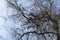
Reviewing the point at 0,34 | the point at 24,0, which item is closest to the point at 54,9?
the point at 24,0

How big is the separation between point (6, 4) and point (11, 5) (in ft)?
0.15

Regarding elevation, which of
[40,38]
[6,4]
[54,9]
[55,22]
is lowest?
[40,38]

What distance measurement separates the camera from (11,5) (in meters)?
1.84

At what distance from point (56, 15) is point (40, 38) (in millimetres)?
259

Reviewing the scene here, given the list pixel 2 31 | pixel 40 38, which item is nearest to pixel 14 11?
pixel 2 31

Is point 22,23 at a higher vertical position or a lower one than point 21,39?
higher

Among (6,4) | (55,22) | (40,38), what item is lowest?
(40,38)

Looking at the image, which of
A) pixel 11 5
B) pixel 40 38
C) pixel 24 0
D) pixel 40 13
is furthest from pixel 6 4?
pixel 40 38

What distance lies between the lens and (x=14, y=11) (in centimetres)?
184

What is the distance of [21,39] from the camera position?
180 cm

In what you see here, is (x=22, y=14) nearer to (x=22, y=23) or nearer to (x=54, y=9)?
(x=22, y=23)

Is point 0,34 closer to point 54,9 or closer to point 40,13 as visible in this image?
point 40,13

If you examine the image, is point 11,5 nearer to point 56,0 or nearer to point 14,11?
point 14,11

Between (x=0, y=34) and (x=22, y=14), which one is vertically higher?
(x=22, y=14)
